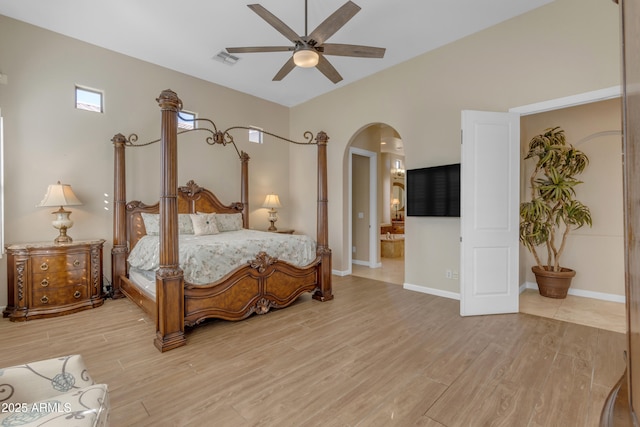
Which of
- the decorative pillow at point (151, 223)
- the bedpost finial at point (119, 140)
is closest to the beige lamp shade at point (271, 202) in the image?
the decorative pillow at point (151, 223)

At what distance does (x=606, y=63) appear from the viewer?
3.04 metres

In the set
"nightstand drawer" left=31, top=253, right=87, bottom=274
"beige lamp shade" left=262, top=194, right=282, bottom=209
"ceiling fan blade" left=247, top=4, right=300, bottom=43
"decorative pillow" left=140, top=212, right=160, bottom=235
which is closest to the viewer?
"ceiling fan blade" left=247, top=4, right=300, bottom=43

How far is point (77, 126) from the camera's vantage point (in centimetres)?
413

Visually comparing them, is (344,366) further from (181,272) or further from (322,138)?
(322,138)

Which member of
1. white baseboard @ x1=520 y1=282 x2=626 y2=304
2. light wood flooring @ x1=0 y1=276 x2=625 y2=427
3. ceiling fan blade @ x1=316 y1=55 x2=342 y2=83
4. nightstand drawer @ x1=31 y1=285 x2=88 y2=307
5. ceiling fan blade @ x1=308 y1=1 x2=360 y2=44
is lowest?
light wood flooring @ x1=0 y1=276 x2=625 y2=427

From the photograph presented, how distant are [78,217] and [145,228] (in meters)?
0.82

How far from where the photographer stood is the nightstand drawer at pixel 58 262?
3447mm

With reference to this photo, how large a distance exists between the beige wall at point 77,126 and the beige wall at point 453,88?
237cm

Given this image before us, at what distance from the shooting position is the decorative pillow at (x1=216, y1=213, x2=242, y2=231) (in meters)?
5.03

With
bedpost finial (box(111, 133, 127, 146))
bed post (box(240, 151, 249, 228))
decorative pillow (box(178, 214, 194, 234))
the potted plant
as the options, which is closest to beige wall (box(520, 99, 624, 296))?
the potted plant

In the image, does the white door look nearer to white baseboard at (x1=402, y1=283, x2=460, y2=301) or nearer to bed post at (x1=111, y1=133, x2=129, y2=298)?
white baseboard at (x1=402, y1=283, x2=460, y2=301)

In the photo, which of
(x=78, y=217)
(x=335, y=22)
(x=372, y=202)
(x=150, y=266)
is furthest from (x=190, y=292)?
(x=372, y=202)

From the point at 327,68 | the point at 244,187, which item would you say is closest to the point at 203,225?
the point at 244,187

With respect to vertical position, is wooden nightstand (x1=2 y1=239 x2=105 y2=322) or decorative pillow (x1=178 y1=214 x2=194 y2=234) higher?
decorative pillow (x1=178 y1=214 x2=194 y2=234)
